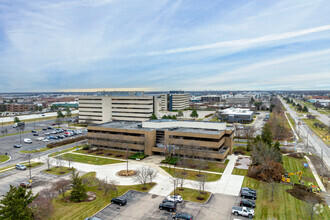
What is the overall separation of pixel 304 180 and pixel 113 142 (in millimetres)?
50485

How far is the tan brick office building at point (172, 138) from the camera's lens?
57.3 meters

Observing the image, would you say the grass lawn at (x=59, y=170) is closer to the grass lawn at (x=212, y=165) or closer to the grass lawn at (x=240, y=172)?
the grass lawn at (x=212, y=165)

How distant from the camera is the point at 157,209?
33.6 meters

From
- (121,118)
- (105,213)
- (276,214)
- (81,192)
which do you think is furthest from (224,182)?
(121,118)

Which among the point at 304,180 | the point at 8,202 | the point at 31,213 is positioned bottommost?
the point at 304,180

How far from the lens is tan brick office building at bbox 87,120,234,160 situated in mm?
57312

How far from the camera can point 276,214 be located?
3188 cm

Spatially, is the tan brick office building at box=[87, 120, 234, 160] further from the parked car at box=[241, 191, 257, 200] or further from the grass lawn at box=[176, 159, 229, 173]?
the parked car at box=[241, 191, 257, 200]

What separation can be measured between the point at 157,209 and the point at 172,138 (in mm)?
27823

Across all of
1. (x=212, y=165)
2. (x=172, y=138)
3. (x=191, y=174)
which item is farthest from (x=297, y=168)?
(x=172, y=138)

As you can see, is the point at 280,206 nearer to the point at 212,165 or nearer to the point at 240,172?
the point at 240,172

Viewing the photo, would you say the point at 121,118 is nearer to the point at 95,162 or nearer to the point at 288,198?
the point at 95,162

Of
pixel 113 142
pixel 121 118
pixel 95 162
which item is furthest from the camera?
pixel 121 118

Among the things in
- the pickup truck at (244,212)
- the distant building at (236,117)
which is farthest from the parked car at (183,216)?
the distant building at (236,117)
